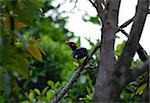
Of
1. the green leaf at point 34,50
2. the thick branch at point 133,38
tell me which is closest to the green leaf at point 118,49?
the green leaf at point 34,50

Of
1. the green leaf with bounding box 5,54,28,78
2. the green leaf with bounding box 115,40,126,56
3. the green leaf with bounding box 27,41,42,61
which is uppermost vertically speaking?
the green leaf with bounding box 27,41,42,61

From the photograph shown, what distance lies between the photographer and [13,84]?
83 centimetres

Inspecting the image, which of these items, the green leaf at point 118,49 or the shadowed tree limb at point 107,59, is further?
the green leaf at point 118,49

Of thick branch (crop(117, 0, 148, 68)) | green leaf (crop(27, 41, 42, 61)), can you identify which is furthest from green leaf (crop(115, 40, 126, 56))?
thick branch (crop(117, 0, 148, 68))

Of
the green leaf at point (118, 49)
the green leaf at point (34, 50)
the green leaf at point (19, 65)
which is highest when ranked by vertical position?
the green leaf at point (34, 50)

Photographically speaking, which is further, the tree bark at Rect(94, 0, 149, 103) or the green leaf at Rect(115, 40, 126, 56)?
the green leaf at Rect(115, 40, 126, 56)

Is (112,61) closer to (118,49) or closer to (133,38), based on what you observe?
(133,38)

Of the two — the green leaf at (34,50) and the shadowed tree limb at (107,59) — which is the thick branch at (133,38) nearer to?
the shadowed tree limb at (107,59)

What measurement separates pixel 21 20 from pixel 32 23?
41 millimetres

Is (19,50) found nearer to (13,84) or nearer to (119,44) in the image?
(13,84)

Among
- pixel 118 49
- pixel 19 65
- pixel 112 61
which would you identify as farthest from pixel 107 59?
pixel 118 49

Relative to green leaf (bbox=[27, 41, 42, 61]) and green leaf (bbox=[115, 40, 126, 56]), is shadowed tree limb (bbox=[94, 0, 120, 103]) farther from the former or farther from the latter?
green leaf (bbox=[115, 40, 126, 56])

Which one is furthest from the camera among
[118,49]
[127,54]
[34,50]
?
[118,49]

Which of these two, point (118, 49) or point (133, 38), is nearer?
point (133, 38)
